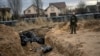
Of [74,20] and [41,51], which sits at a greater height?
[74,20]

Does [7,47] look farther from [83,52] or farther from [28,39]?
[28,39]

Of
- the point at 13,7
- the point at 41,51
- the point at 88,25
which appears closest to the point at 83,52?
the point at 41,51

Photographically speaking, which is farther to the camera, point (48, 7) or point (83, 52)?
point (48, 7)

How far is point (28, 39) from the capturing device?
19969mm

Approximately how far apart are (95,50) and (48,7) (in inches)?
2911

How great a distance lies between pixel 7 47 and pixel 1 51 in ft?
2.24

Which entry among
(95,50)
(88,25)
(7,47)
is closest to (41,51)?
(7,47)

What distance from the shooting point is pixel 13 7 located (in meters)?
62.8

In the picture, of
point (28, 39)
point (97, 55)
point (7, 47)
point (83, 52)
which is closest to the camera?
point (97, 55)

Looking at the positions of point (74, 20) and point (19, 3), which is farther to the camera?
point (19, 3)

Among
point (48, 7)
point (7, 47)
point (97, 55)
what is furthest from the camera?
point (48, 7)

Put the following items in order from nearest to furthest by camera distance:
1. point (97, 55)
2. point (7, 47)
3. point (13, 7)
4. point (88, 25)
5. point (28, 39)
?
point (97, 55), point (7, 47), point (28, 39), point (88, 25), point (13, 7)

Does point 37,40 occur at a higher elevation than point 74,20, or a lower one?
lower

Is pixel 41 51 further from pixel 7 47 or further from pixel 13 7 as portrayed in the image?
pixel 13 7
